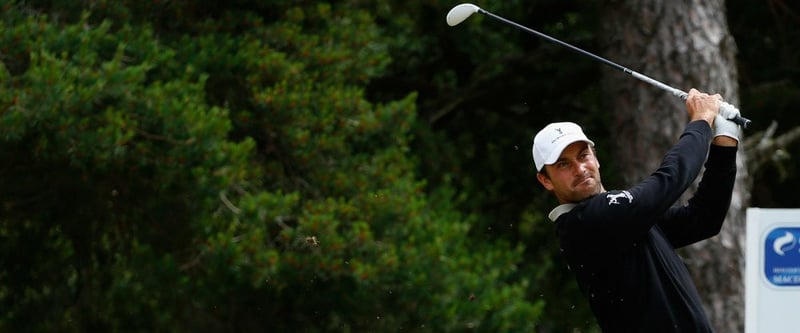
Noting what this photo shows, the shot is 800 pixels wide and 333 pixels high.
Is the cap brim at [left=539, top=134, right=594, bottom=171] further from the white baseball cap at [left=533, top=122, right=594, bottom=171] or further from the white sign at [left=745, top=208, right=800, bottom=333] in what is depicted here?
the white sign at [left=745, top=208, right=800, bottom=333]

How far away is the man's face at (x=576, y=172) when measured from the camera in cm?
318

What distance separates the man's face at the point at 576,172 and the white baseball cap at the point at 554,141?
0.01m

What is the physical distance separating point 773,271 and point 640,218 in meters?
1.09

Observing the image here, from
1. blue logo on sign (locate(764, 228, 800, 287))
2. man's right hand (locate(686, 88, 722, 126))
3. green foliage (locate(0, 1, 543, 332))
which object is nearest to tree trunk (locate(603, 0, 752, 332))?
green foliage (locate(0, 1, 543, 332))

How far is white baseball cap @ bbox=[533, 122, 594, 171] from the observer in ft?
10.4

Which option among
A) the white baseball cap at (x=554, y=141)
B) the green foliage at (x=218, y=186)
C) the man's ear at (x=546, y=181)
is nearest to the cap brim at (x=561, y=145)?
the white baseball cap at (x=554, y=141)

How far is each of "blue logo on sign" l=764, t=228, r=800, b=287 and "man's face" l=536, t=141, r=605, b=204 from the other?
3.29 feet

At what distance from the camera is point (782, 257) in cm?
398

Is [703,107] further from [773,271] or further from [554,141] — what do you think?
[773,271]

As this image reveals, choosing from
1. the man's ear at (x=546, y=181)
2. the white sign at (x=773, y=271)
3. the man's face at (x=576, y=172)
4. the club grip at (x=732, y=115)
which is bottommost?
the white sign at (x=773, y=271)

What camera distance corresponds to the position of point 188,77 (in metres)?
6.35

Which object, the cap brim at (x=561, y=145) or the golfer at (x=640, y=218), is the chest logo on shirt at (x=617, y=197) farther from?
the cap brim at (x=561, y=145)

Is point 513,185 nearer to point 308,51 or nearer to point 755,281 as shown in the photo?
point 308,51

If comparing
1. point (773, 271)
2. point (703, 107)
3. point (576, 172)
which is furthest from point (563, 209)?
point (773, 271)
